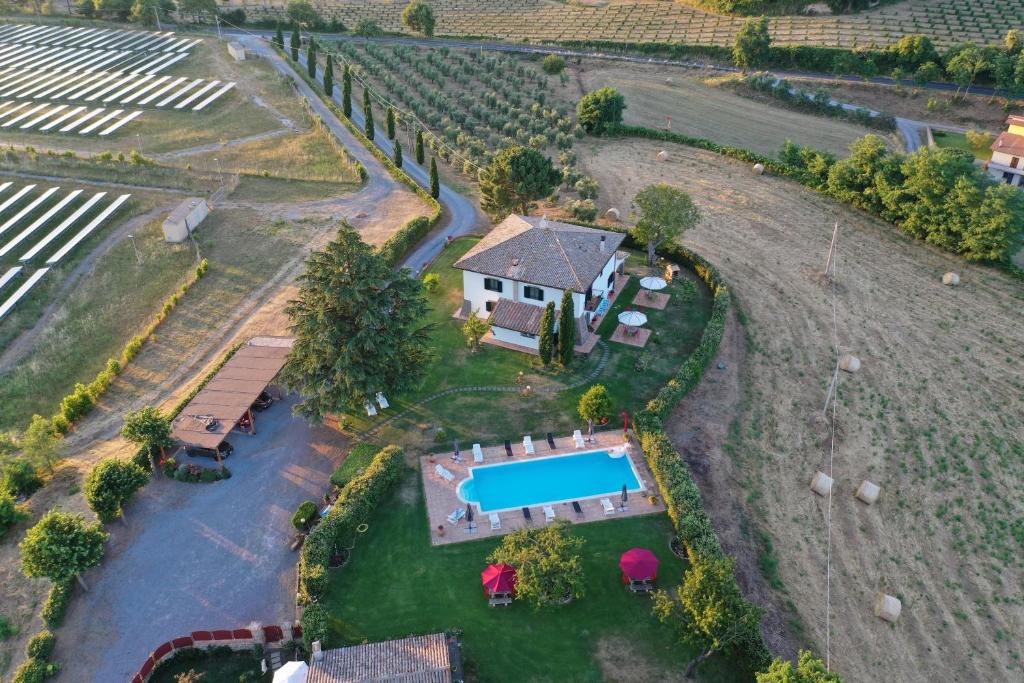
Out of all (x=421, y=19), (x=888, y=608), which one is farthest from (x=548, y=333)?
(x=421, y=19)

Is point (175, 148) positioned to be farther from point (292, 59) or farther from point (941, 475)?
point (941, 475)

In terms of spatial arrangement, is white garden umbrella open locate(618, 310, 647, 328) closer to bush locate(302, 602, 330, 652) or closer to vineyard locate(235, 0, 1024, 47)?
bush locate(302, 602, 330, 652)

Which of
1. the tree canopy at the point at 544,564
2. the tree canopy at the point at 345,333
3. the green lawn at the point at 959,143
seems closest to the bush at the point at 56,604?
the tree canopy at the point at 345,333

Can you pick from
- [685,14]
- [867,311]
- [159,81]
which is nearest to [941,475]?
[867,311]

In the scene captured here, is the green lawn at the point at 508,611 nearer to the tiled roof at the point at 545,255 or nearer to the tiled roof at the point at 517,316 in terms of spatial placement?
the tiled roof at the point at 517,316

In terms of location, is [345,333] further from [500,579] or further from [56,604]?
[56,604]

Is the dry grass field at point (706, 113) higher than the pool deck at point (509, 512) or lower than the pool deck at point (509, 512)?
higher
